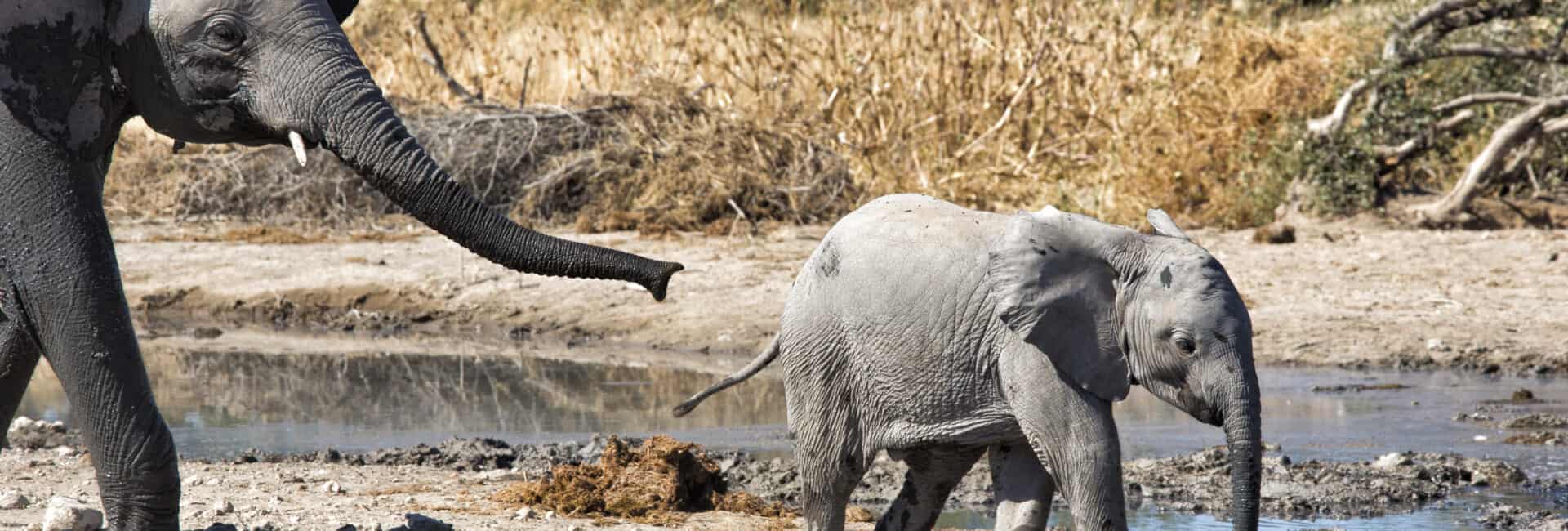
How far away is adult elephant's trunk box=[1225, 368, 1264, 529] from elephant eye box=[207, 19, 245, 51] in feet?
8.49

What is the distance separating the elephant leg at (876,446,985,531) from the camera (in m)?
5.99

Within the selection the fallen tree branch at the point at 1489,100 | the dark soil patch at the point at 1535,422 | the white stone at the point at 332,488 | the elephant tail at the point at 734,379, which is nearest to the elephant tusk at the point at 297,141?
the elephant tail at the point at 734,379

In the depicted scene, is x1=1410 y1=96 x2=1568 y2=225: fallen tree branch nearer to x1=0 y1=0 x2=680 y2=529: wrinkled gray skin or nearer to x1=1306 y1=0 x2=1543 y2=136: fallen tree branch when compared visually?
x1=1306 y1=0 x2=1543 y2=136: fallen tree branch

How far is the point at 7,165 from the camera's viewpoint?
14.3 ft

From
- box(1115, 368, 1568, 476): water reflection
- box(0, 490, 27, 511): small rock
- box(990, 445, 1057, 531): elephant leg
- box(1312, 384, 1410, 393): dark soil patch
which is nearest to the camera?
box(990, 445, 1057, 531): elephant leg

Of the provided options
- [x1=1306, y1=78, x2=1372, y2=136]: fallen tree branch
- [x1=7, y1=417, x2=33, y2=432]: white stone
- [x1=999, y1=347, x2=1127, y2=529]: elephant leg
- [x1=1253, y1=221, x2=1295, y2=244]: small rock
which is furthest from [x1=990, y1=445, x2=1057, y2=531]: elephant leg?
[x1=1306, y1=78, x2=1372, y2=136]: fallen tree branch

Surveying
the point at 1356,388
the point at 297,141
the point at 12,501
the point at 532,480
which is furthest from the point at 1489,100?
the point at 297,141

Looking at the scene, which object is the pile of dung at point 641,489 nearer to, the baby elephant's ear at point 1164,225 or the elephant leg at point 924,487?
the elephant leg at point 924,487

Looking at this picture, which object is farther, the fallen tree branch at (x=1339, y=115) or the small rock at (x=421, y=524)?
the fallen tree branch at (x=1339, y=115)

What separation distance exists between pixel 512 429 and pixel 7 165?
5.89 meters

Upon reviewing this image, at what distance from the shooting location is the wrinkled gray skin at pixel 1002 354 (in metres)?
5.12

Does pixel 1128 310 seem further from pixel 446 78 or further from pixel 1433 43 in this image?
pixel 446 78

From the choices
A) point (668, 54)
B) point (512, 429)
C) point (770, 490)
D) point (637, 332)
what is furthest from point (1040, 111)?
point (770, 490)

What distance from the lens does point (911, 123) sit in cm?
1698
